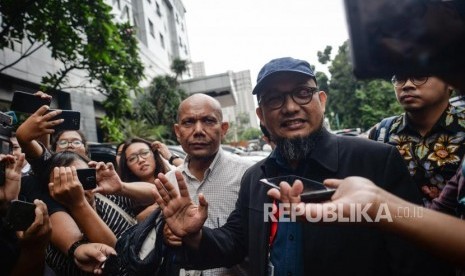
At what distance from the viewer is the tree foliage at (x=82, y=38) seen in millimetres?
4570

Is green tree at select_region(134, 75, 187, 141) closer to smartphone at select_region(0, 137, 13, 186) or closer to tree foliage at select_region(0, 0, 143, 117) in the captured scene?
tree foliage at select_region(0, 0, 143, 117)

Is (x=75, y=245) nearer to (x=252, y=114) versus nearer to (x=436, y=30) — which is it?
(x=436, y=30)

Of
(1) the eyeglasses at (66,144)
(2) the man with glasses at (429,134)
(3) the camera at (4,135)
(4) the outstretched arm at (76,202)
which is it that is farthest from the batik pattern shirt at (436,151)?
(1) the eyeglasses at (66,144)

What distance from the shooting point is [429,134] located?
2135 mm

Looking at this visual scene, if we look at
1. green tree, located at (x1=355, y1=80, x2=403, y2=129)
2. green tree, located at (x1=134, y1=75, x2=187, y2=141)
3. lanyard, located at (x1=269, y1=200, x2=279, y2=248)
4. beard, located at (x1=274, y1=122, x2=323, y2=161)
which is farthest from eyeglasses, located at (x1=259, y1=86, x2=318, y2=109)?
green tree, located at (x1=355, y1=80, x2=403, y2=129)

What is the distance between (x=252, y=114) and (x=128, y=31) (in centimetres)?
10850

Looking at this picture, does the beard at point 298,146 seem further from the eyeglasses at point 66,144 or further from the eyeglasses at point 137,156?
the eyeglasses at point 66,144

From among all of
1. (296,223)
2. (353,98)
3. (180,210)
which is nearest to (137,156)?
(180,210)

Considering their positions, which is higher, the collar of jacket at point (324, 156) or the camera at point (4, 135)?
the camera at point (4, 135)

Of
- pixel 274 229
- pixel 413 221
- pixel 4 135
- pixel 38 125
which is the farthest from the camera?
pixel 38 125

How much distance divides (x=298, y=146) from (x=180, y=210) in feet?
2.41

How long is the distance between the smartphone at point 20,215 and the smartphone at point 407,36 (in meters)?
1.74

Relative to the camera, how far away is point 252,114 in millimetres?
113875

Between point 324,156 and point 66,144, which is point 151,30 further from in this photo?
point 324,156
